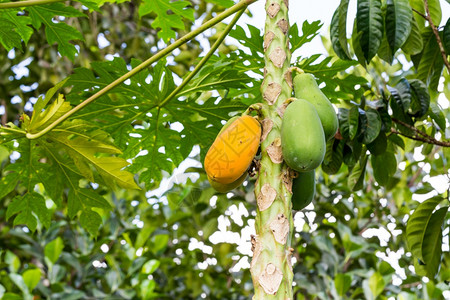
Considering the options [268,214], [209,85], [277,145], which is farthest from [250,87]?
[268,214]

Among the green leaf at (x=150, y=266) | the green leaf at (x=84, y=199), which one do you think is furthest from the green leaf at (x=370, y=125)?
the green leaf at (x=150, y=266)

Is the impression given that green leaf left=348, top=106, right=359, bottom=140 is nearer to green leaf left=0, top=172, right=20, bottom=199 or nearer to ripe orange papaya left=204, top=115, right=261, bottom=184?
ripe orange papaya left=204, top=115, right=261, bottom=184

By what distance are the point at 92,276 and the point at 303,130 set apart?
9.84 feet

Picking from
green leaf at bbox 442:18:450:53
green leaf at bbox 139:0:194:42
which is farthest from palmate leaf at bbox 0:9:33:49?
green leaf at bbox 442:18:450:53

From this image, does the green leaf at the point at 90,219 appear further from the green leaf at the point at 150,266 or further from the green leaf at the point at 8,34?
the green leaf at the point at 150,266

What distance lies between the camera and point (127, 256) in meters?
3.71

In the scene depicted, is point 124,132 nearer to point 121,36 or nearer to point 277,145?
point 277,145

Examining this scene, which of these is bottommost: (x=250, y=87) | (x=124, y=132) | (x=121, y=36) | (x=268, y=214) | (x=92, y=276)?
(x=92, y=276)

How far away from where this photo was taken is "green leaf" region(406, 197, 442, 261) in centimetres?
198

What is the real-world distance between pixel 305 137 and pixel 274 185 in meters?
0.12

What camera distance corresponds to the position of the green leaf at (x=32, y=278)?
10.4ft

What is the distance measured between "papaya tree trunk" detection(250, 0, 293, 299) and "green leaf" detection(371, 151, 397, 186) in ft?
3.19

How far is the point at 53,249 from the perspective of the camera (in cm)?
340

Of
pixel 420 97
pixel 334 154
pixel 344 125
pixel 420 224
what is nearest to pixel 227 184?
pixel 344 125
